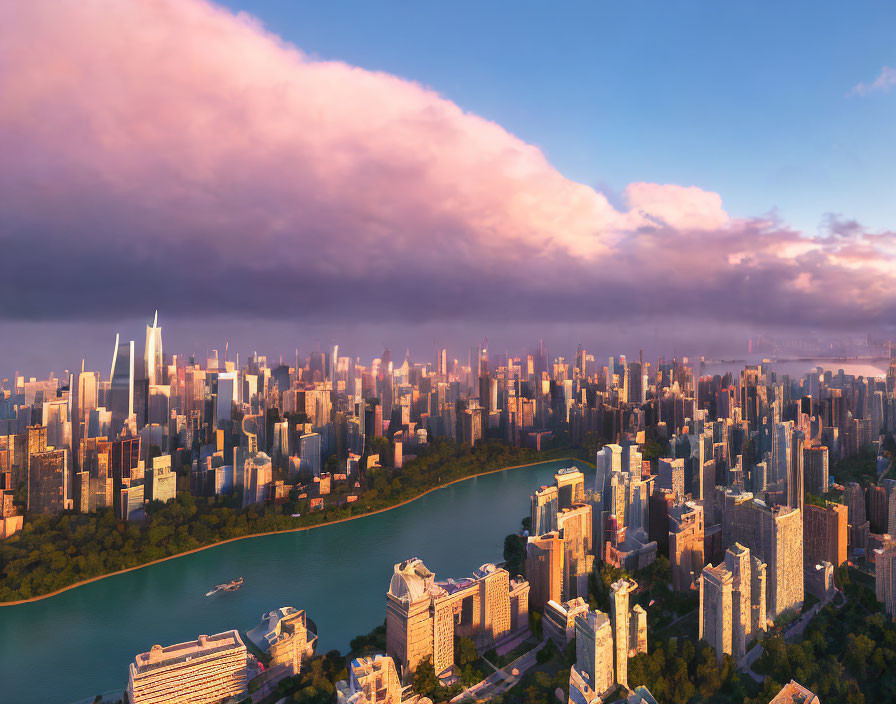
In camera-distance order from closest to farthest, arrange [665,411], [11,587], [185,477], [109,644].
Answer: [109,644] < [11,587] < [185,477] < [665,411]

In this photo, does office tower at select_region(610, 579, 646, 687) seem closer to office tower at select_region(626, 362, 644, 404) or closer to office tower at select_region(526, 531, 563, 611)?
office tower at select_region(526, 531, 563, 611)

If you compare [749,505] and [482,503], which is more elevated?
[749,505]

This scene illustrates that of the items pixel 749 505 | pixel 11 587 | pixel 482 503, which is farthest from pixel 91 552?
pixel 749 505

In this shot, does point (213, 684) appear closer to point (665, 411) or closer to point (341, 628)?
point (341, 628)

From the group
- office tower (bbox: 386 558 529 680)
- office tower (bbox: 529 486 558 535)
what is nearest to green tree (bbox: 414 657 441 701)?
office tower (bbox: 386 558 529 680)

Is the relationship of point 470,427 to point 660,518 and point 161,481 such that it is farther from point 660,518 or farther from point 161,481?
point 161,481
